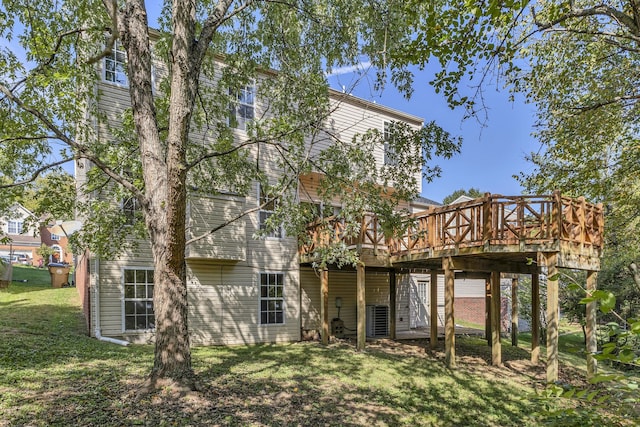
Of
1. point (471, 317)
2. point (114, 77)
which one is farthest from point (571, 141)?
point (471, 317)

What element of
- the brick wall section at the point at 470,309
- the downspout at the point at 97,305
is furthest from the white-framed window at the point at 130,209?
the brick wall section at the point at 470,309

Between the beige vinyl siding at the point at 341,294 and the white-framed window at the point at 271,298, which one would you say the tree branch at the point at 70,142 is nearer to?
the white-framed window at the point at 271,298

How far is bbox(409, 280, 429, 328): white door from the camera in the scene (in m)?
16.5

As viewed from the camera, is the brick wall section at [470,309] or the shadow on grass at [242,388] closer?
the shadow on grass at [242,388]

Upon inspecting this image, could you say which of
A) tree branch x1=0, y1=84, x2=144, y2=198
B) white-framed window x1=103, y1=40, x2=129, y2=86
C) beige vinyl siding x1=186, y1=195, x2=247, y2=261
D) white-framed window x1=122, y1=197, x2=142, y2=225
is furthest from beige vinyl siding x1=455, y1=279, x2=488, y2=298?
tree branch x1=0, y1=84, x2=144, y2=198

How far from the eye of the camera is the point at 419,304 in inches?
672

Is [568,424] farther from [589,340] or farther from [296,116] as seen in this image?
[589,340]

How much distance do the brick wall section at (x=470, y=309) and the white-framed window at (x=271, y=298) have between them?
13148 mm

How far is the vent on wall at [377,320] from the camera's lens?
14.8 metres

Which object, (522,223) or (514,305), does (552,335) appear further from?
(514,305)

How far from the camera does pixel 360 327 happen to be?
34.7 ft

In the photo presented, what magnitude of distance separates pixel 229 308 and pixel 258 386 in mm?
5002

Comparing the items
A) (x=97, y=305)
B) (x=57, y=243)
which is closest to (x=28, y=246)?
(x=57, y=243)

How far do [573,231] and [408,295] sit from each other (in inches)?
320
